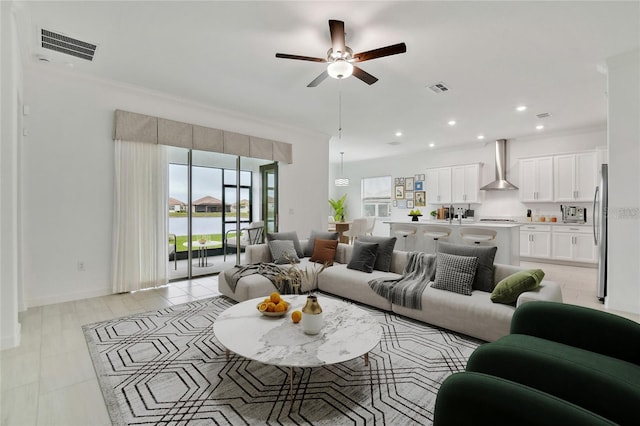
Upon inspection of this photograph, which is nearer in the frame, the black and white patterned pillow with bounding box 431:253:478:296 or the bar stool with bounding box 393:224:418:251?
Answer: the black and white patterned pillow with bounding box 431:253:478:296

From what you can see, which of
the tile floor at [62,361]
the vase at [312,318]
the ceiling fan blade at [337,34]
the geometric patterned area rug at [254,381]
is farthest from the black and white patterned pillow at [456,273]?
the ceiling fan blade at [337,34]

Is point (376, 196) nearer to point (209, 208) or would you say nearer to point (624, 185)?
point (209, 208)

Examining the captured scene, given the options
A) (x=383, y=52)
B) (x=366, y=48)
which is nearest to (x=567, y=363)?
(x=383, y=52)

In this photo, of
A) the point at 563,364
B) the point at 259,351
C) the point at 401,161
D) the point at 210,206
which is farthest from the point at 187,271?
the point at 401,161

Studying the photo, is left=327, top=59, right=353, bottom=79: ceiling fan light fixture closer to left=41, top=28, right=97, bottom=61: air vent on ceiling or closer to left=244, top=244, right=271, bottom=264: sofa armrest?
left=41, top=28, right=97, bottom=61: air vent on ceiling

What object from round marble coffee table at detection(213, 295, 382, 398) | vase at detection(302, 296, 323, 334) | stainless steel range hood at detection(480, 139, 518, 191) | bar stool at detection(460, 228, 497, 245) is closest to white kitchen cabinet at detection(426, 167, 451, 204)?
stainless steel range hood at detection(480, 139, 518, 191)

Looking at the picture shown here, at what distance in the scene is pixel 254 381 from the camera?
6.72ft

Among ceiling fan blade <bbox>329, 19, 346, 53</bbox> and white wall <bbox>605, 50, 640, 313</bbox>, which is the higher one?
ceiling fan blade <bbox>329, 19, 346, 53</bbox>

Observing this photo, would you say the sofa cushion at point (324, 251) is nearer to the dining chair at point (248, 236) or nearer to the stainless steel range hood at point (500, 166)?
the dining chair at point (248, 236)

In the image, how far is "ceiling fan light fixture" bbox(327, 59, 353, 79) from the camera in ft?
9.05

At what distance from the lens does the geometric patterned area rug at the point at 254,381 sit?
172cm

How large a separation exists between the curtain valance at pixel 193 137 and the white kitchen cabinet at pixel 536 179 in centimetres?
542

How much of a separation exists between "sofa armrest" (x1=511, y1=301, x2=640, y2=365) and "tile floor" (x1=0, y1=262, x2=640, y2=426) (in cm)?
253

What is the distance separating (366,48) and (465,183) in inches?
225
